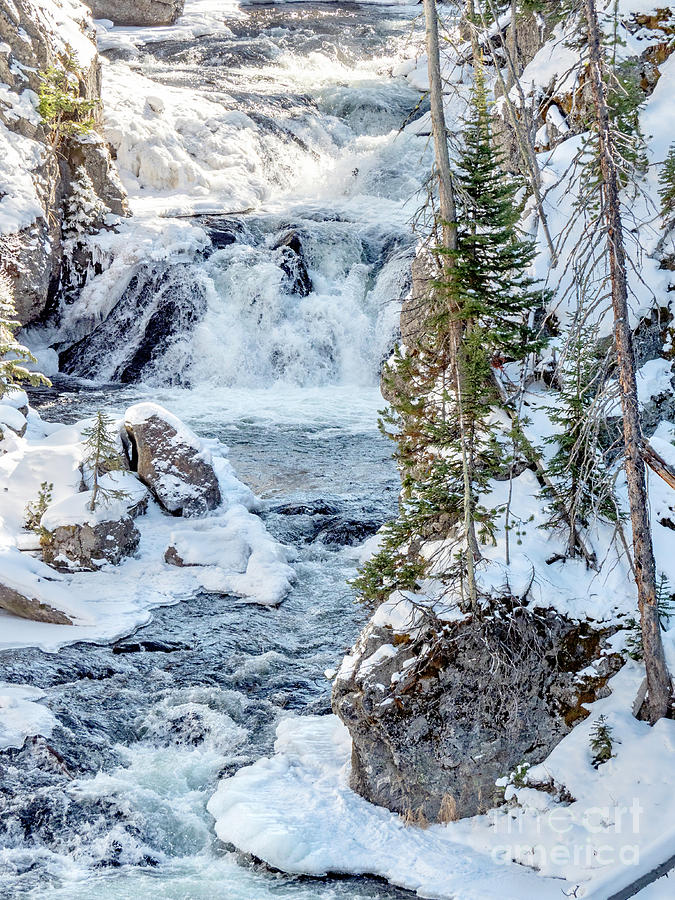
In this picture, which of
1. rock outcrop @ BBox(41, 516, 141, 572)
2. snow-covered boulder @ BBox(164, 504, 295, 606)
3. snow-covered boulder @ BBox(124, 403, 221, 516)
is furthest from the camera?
snow-covered boulder @ BBox(124, 403, 221, 516)

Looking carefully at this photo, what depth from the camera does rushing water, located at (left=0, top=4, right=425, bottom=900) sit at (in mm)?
8156

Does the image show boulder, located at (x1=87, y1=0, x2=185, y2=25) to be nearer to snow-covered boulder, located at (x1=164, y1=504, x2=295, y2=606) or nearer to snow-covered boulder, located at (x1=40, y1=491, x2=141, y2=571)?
snow-covered boulder, located at (x1=164, y1=504, x2=295, y2=606)

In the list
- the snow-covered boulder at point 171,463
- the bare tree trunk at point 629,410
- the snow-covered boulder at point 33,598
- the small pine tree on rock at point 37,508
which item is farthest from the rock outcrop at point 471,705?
the small pine tree on rock at point 37,508

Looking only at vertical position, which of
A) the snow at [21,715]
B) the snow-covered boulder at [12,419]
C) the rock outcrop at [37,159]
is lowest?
the snow at [21,715]

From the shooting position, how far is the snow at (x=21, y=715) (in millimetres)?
9250

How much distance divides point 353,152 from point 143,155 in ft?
26.4

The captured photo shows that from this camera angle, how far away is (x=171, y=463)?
14820 millimetres

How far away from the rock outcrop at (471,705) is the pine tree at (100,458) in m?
6.53

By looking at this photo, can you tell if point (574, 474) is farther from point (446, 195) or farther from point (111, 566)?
point (111, 566)

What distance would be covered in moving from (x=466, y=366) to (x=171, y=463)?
764 cm

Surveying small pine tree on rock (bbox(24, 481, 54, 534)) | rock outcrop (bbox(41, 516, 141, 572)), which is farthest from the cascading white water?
rock outcrop (bbox(41, 516, 141, 572))

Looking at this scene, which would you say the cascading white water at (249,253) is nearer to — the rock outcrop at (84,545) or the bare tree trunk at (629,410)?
the rock outcrop at (84,545)

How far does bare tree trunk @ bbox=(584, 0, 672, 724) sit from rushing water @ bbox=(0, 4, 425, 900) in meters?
3.12

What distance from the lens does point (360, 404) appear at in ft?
74.2
